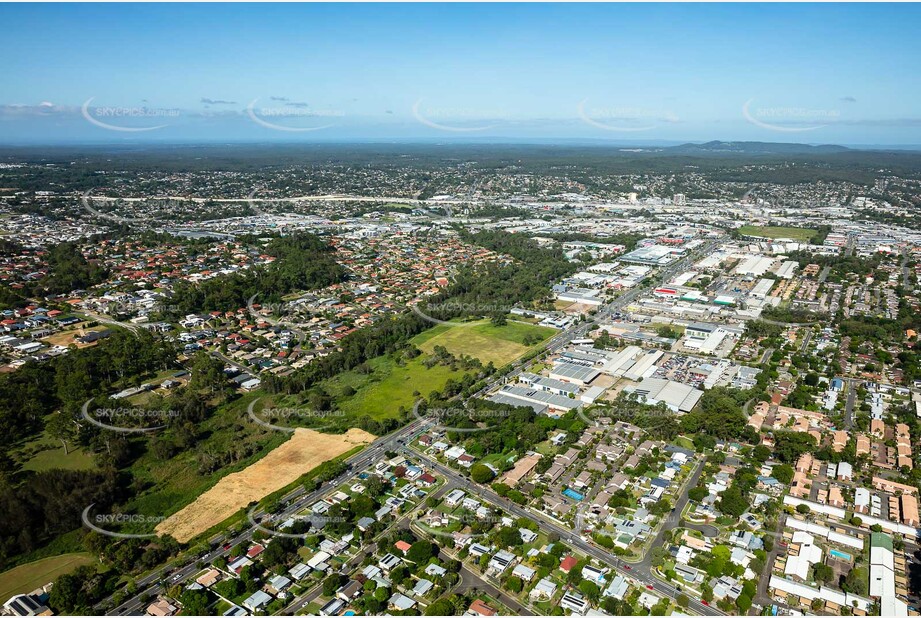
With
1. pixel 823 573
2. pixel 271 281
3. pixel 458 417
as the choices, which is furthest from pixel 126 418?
pixel 823 573

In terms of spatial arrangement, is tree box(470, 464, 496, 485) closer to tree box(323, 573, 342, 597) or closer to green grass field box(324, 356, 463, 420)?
tree box(323, 573, 342, 597)

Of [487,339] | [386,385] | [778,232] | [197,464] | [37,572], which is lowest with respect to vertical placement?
[37,572]

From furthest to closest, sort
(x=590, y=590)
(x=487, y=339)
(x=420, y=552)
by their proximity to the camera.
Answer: (x=487, y=339) → (x=420, y=552) → (x=590, y=590)

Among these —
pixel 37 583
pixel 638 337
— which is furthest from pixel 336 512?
pixel 638 337

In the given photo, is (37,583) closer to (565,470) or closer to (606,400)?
(565,470)

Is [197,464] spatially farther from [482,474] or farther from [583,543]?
[583,543]

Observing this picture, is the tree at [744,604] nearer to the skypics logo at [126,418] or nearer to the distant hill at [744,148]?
the skypics logo at [126,418]

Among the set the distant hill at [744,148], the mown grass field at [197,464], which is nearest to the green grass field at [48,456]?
the mown grass field at [197,464]
